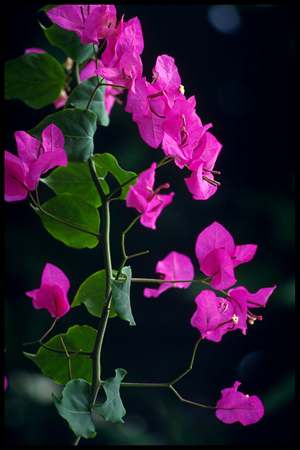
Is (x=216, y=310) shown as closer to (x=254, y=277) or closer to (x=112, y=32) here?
(x=112, y=32)

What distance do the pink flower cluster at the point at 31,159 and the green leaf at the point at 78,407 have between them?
202 mm

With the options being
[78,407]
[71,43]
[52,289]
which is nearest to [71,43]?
[71,43]

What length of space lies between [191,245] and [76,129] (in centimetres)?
51

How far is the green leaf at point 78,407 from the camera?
1.13ft

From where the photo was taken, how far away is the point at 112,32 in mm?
396

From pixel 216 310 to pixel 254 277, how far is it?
517 millimetres

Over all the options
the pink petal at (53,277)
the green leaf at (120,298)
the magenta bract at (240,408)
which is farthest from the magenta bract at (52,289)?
the magenta bract at (240,408)

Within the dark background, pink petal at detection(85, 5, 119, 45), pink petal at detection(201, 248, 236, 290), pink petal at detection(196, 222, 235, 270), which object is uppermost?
pink petal at detection(85, 5, 119, 45)

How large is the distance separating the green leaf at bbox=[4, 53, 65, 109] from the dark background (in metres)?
0.24

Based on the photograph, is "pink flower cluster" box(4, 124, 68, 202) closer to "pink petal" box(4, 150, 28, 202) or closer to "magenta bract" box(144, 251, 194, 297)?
"pink petal" box(4, 150, 28, 202)

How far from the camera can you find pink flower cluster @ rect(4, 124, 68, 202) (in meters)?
0.38

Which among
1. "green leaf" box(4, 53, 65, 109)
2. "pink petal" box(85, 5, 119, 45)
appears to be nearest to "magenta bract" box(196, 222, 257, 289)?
"pink petal" box(85, 5, 119, 45)

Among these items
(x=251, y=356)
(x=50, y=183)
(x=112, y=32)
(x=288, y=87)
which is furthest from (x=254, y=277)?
(x=112, y=32)

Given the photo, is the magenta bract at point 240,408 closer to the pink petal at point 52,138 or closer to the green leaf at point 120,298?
the green leaf at point 120,298
